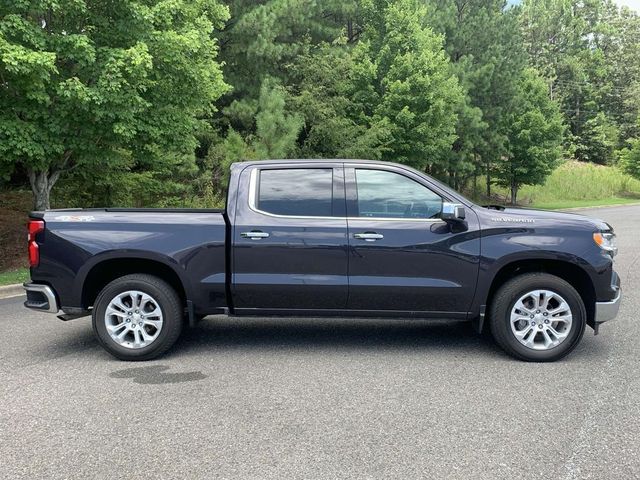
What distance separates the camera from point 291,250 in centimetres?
522

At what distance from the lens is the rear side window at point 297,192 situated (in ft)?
17.5

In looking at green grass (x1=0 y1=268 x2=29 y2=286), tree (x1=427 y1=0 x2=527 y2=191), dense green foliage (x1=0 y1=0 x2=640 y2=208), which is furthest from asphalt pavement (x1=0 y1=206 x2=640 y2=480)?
tree (x1=427 y1=0 x2=527 y2=191)

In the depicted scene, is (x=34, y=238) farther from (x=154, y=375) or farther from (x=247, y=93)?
(x=247, y=93)

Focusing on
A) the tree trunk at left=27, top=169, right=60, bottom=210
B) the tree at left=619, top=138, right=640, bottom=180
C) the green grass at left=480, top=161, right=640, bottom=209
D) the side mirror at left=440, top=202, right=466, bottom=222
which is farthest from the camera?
the tree at left=619, top=138, right=640, bottom=180

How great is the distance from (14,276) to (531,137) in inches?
1150

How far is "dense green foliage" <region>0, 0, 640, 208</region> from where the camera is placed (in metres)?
9.65

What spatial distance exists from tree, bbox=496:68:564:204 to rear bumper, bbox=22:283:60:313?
30288mm

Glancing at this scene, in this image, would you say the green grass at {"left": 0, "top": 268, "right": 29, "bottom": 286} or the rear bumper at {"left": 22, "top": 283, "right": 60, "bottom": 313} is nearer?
the rear bumper at {"left": 22, "top": 283, "right": 60, "bottom": 313}

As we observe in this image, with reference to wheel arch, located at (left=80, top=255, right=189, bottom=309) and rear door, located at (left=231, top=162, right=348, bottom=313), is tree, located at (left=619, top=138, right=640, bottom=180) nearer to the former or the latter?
rear door, located at (left=231, top=162, right=348, bottom=313)

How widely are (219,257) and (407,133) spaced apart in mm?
17601

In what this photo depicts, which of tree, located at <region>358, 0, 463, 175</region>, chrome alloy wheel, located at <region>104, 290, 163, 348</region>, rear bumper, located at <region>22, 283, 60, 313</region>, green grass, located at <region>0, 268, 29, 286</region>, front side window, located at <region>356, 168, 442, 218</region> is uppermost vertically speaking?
tree, located at <region>358, 0, 463, 175</region>

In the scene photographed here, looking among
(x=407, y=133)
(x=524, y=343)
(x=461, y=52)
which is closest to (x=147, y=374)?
(x=524, y=343)

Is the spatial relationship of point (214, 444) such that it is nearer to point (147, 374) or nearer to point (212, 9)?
point (147, 374)

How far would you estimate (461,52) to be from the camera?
97.7 ft
